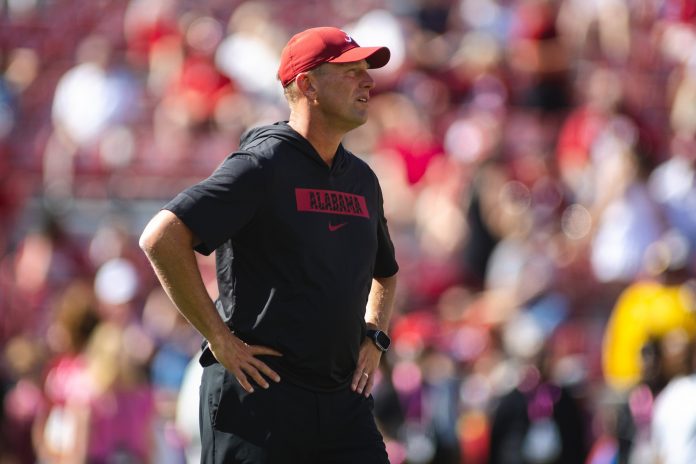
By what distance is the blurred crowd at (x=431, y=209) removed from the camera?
8625 millimetres

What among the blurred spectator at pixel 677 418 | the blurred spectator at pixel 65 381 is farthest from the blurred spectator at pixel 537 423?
the blurred spectator at pixel 65 381

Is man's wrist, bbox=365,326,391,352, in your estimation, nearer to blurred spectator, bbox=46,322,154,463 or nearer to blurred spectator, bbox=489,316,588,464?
blurred spectator, bbox=489,316,588,464

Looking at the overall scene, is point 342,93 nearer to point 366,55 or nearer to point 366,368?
point 366,55

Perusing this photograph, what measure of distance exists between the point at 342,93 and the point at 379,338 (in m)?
0.88

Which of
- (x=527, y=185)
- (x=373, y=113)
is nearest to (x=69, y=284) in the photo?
(x=373, y=113)

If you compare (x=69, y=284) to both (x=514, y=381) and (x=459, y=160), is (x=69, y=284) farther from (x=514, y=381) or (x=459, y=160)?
(x=514, y=381)

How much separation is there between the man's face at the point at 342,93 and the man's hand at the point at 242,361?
815 millimetres

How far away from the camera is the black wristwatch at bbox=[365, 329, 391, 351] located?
5027 millimetres

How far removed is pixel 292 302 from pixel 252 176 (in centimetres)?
43

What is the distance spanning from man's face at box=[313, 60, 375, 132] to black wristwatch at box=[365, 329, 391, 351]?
0.75 metres

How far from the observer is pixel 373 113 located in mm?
13031

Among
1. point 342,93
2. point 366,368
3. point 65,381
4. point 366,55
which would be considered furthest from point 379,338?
point 65,381

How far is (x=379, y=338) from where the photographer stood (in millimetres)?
5047

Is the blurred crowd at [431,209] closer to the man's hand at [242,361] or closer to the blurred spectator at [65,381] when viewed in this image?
the blurred spectator at [65,381]
